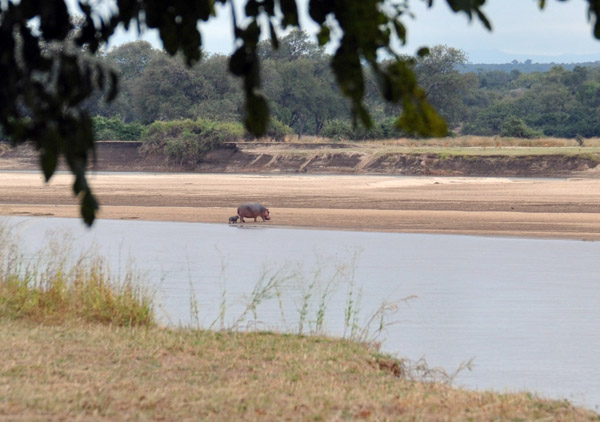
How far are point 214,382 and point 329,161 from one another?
1524 inches

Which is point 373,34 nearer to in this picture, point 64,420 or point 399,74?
point 399,74

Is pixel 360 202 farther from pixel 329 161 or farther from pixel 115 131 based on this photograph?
pixel 115 131

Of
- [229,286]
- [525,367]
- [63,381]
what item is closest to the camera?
[63,381]

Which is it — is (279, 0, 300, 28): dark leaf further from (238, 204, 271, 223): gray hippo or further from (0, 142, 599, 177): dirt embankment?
(0, 142, 599, 177): dirt embankment

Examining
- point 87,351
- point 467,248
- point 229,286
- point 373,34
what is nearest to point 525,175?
point 467,248

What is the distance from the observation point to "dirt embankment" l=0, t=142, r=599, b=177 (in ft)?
133

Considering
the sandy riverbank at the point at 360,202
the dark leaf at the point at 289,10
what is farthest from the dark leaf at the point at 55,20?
the sandy riverbank at the point at 360,202

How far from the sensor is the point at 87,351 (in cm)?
696

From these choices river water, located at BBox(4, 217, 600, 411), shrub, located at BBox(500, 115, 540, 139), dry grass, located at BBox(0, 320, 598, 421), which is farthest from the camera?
shrub, located at BBox(500, 115, 540, 139)

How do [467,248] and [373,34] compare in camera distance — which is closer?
[373,34]

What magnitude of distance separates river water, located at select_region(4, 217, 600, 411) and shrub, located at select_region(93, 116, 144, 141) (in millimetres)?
30658

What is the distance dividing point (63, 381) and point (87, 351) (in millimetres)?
1031

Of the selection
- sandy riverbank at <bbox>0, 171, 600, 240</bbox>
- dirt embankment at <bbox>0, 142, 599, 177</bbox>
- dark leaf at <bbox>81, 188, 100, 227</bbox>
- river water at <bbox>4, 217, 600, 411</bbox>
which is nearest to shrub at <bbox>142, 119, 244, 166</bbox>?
dirt embankment at <bbox>0, 142, 599, 177</bbox>

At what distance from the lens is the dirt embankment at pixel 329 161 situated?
133ft
